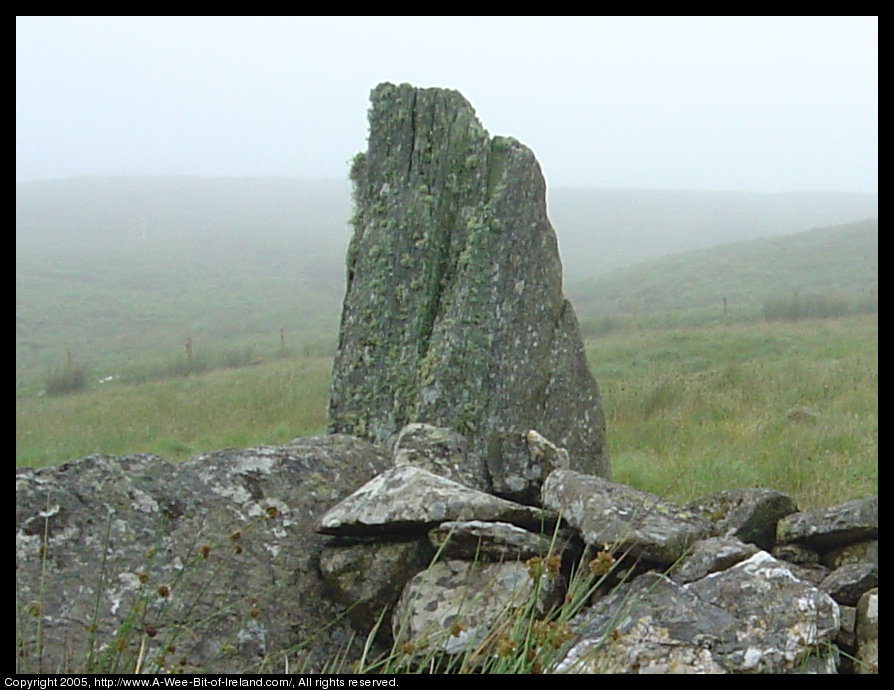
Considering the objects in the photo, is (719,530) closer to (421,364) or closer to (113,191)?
(421,364)

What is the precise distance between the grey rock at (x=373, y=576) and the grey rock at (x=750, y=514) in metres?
1.94

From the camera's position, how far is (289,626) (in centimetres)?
464

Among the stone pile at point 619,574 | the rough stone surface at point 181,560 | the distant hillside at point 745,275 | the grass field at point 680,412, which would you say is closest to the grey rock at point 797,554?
the stone pile at point 619,574

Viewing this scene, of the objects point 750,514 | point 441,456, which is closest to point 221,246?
point 441,456

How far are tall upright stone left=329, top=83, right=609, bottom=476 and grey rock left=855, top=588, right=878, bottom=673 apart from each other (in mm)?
3972

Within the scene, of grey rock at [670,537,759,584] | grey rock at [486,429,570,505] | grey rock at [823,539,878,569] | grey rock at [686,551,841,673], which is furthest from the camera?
grey rock at [486,429,570,505]

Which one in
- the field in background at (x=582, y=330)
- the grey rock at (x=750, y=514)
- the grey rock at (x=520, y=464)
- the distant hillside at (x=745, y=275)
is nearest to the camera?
the grey rock at (x=750, y=514)

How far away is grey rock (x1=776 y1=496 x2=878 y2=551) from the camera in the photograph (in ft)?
17.4

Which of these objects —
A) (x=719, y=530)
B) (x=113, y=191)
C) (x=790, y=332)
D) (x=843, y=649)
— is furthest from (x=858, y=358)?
(x=113, y=191)

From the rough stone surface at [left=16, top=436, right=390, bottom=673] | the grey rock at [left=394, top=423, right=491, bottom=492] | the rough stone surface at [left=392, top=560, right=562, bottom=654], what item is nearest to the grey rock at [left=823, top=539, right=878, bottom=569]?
the rough stone surface at [left=392, top=560, right=562, bottom=654]

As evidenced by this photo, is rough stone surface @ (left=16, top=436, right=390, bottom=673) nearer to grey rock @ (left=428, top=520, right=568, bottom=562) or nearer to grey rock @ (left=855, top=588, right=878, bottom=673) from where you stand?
grey rock @ (left=428, top=520, right=568, bottom=562)

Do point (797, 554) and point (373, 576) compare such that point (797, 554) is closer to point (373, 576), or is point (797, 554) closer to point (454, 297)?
point (373, 576)

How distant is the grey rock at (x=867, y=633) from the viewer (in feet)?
13.2

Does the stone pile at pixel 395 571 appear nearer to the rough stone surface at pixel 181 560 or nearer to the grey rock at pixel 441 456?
the rough stone surface at pixel 181 560
